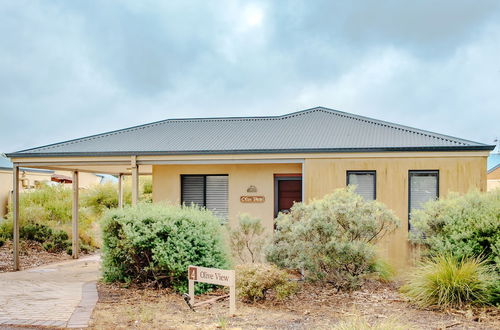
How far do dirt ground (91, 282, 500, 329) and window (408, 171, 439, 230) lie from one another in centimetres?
313

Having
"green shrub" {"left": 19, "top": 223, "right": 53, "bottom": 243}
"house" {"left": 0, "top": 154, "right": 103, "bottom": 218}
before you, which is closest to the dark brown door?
"green shrub" {"left": 19, "top": 223, "right": 53, "bottom": 243}

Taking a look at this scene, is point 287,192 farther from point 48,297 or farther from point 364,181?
point 48,297

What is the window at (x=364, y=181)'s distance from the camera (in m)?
11.3

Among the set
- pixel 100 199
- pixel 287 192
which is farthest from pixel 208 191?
pixel 100 199

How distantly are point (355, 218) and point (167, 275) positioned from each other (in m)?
3.43

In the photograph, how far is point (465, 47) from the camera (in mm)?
18359

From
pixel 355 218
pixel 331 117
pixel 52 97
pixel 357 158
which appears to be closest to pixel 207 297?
pixel 355 218

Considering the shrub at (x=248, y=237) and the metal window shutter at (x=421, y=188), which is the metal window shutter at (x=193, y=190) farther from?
the metal window shutter at (x=421, y=188)

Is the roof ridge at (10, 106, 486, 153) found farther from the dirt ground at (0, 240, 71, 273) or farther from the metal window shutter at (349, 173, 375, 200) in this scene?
the dirt ground at (0, 240, 71, 273)

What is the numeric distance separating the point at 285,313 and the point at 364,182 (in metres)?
5.00

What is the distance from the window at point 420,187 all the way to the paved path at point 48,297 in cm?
704

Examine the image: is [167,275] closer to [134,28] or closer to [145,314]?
[145,314]

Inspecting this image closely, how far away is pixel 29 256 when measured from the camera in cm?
1502

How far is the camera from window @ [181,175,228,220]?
13062mm
